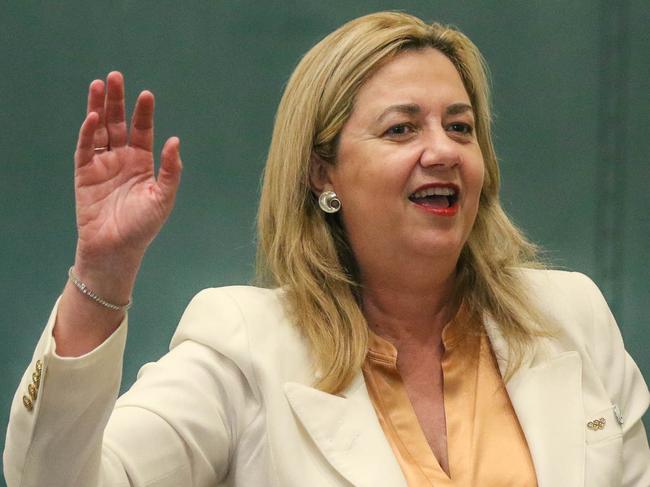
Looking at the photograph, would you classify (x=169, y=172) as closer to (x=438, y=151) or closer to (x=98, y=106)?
(x=98, y=106)

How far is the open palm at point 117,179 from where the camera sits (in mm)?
1293

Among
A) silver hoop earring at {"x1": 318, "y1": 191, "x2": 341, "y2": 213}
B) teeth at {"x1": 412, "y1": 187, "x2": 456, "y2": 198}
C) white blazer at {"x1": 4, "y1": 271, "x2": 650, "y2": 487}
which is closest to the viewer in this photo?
white blazer at {"x1": 4, "y1": 271, "x2": 650, "y2": 487}

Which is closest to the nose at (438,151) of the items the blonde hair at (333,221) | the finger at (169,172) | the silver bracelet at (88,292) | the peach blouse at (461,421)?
the blonde hair at (333,221)

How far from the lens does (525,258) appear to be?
2.11 meters

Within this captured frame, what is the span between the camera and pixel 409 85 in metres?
1.83

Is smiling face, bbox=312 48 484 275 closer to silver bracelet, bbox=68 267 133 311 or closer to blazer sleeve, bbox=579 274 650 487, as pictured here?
blazer sleeve, bbox=579 274 650 487

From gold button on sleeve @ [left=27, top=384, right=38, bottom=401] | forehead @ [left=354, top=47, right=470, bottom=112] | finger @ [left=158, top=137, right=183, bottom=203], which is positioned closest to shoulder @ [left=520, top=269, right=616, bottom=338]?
forehead @ [left=354, top=47, right=470, bottom=112]

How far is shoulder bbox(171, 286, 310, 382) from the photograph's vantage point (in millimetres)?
1678

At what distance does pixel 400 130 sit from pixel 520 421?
1.76 feet

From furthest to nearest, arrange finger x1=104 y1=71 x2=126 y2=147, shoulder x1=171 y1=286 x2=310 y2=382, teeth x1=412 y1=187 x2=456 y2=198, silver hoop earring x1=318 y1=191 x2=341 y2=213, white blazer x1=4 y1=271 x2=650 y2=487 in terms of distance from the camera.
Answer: silver hoop earring x1=318 y1=191 x2=341 y2=213
teeth x1=412 y1=187 x2=456 y2=198
shoulder x1=171 y1=286 x2=310 y2=382
white blazer x1=4 y1=271 x2=650 y2=487
finger x1=104 y1=71 x2=126 y2=147

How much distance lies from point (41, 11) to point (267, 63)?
510 mm

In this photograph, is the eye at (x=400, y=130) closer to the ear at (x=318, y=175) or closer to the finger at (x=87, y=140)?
the ear at (x=318, y=175)

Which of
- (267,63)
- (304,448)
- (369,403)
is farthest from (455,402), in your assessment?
(267,63)

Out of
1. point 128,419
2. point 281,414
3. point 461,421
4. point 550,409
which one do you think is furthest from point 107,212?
point 550,409
